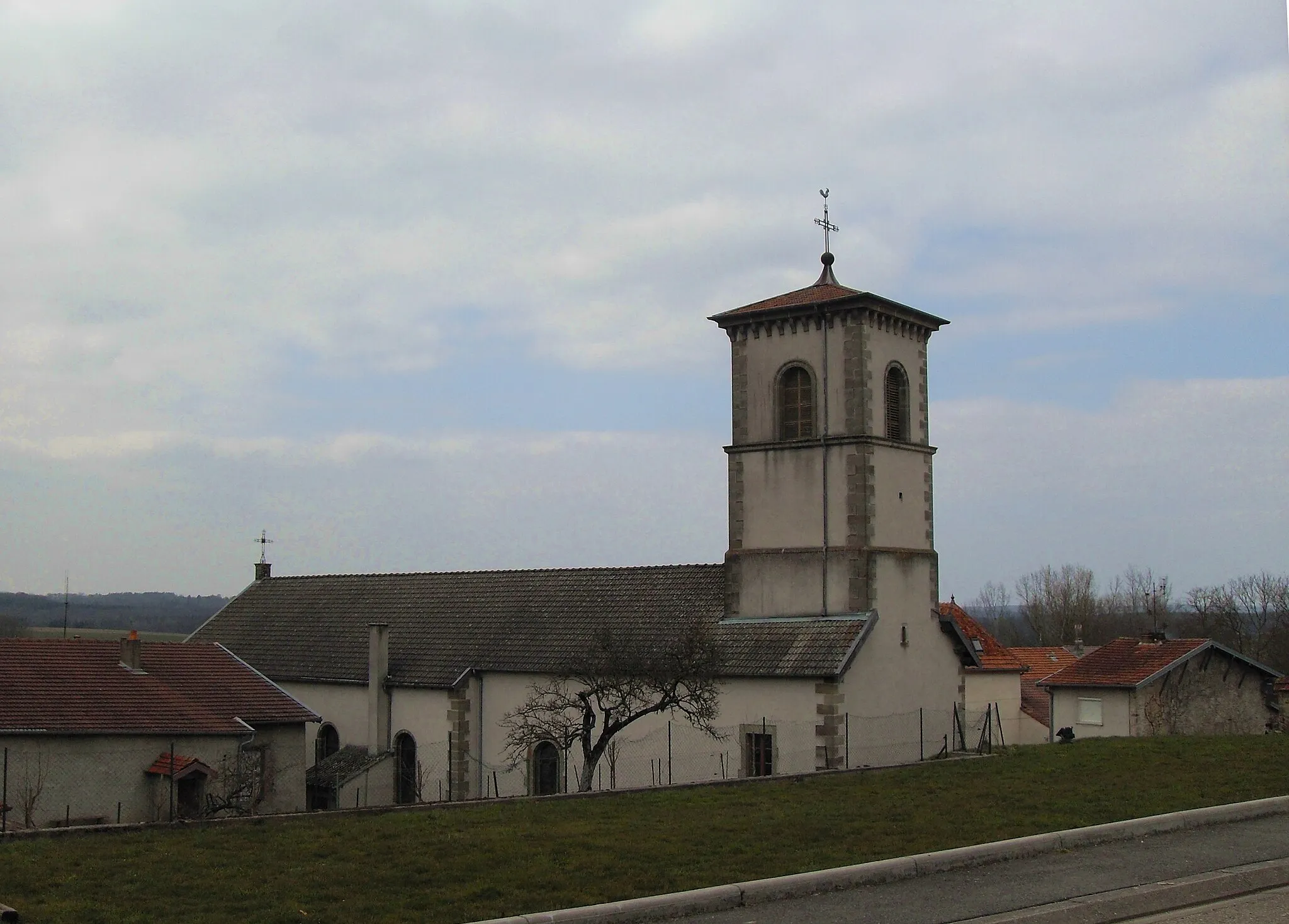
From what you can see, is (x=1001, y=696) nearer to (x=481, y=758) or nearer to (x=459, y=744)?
(x=481, y=758)

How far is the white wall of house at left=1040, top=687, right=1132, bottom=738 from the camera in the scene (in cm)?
3928

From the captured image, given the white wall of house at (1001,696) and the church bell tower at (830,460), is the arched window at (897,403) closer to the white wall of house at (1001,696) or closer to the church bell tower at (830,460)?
the church bell tower at (830,460)

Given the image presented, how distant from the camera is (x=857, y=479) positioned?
1222 inches

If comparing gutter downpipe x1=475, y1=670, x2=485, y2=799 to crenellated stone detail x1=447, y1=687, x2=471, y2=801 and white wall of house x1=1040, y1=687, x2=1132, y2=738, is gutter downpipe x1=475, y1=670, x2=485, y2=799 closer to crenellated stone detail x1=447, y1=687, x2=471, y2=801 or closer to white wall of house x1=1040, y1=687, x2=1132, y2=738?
crenellated stone detail x1=447, y1=687, x2=471, y2=801

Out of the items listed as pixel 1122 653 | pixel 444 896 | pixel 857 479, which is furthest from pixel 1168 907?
pixel 1122 653

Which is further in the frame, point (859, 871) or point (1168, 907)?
point (859, 871)

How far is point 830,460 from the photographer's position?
3162 centimetres

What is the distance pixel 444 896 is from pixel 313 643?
29638 mm

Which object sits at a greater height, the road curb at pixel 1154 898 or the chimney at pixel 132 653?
the chimney at pixel 132 653

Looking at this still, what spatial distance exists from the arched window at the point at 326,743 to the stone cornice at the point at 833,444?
14.5 m

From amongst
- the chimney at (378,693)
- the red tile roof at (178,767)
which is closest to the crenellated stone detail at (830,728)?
the red tile roof at (178,767)

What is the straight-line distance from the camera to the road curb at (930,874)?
11297mm

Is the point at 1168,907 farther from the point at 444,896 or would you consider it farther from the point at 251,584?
the point at 251,584

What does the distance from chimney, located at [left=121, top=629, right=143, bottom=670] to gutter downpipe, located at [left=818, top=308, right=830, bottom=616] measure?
15835 mm
